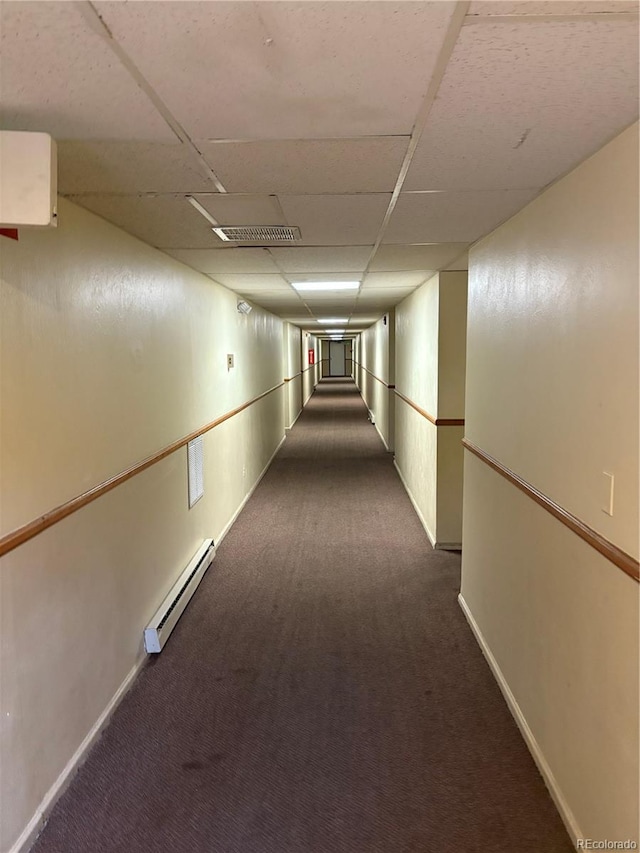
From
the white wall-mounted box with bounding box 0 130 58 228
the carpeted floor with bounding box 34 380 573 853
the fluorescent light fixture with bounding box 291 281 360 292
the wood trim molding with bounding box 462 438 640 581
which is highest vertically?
the fluorescent light fixture with bounding box 291 281 360 292

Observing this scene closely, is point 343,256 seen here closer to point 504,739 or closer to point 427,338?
point 427,338

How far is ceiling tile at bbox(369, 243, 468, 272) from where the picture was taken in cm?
315

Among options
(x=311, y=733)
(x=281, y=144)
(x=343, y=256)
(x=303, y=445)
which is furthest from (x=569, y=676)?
(x=303, y=445)

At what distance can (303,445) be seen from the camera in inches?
363

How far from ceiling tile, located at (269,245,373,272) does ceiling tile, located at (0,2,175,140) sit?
1673mm

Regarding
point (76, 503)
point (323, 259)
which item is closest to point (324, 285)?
point (323, 259)

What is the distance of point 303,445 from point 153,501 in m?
6.23

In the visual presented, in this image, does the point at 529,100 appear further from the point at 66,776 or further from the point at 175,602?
the point at 175,602

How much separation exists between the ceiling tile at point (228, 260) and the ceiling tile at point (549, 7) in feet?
7.28

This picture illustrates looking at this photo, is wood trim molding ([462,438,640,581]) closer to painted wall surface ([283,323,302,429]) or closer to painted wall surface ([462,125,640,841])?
painted wall surface ([462,125,640,841])

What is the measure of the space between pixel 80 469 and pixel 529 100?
1.98m

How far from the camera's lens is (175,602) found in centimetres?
321

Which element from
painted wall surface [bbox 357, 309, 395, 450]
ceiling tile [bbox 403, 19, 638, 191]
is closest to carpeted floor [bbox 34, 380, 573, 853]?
ceiling tile [bbox 403, 19, 638, 191]

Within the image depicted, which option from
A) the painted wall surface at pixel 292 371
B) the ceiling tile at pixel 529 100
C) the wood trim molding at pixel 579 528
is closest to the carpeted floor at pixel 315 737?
the wood trim molding at pixel 579 528
